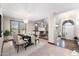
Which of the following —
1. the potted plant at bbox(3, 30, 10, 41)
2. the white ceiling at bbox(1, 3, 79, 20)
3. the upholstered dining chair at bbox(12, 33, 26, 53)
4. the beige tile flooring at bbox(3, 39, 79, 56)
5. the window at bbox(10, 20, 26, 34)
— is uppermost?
the white ceiling at bbox(1, 3, 79, 20)

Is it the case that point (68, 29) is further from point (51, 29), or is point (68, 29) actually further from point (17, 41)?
point (17, 41)

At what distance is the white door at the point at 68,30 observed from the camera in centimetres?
204

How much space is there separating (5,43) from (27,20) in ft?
1.84

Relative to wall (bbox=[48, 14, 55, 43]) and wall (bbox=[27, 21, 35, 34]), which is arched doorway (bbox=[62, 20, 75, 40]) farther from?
wall (bbox=[27, 21, 35, 34])

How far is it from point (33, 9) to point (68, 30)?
2.42 feet

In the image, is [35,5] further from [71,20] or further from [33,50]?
[33,50]

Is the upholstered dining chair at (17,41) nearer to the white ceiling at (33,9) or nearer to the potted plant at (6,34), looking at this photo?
the potted plant at (6,34)

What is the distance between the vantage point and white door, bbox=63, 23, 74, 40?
2.04 m

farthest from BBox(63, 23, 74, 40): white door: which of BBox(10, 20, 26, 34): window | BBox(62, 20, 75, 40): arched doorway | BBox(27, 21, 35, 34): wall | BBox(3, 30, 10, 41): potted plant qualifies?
BBox(3, 30, 10, 41): potted plant

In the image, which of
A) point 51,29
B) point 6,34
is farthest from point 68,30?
point 6,34

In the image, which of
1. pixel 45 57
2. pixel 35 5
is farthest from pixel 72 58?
pixel 35 5

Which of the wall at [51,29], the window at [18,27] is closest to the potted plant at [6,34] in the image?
the window at [18,27]

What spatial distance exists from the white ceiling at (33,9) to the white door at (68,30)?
285 mm

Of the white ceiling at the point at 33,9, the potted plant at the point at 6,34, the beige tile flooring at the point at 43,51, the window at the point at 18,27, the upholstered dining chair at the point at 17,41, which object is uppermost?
the white ceiling at the point at 33,9
